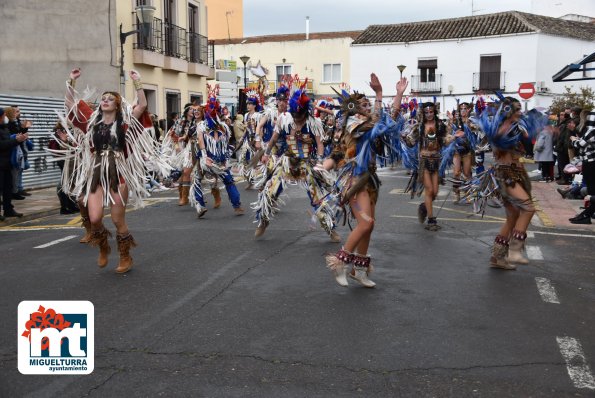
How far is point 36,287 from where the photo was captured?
633 centimetres

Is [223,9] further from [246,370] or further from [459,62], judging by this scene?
[246,370]

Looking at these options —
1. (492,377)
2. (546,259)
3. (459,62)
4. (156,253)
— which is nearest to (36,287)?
(156,253)

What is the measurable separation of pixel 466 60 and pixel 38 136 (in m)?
31.4

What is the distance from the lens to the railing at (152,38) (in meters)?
22.5

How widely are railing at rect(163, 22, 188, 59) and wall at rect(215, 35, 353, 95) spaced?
20932mm

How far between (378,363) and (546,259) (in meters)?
4.11

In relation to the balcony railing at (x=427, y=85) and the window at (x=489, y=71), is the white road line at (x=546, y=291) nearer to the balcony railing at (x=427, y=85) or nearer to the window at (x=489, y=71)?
the window at (x=489, y=71)

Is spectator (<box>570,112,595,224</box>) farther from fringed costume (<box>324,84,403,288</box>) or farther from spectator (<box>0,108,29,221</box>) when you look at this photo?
spectator (<box>0,108,29,221</box>)

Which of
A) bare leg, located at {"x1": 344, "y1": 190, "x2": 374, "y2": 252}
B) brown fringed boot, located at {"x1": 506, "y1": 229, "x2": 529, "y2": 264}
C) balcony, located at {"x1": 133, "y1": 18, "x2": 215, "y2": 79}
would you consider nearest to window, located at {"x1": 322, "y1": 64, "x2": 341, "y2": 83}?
balcony, located at {"x1": 133, "y1": 18, "x2": 215, "y2": 79}

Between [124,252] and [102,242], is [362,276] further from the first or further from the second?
[102,242]

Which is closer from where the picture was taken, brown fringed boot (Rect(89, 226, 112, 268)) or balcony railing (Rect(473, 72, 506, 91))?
brown fringed boot (Rect(89, 226, 112, 268))

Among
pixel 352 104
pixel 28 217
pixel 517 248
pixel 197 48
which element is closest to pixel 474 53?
pixel 197 48

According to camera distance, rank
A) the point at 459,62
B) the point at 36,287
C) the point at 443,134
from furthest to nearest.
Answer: the point at 459,62 → the point at 443,134 → the point at 36,287

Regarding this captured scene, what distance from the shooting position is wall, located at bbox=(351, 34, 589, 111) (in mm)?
39156
